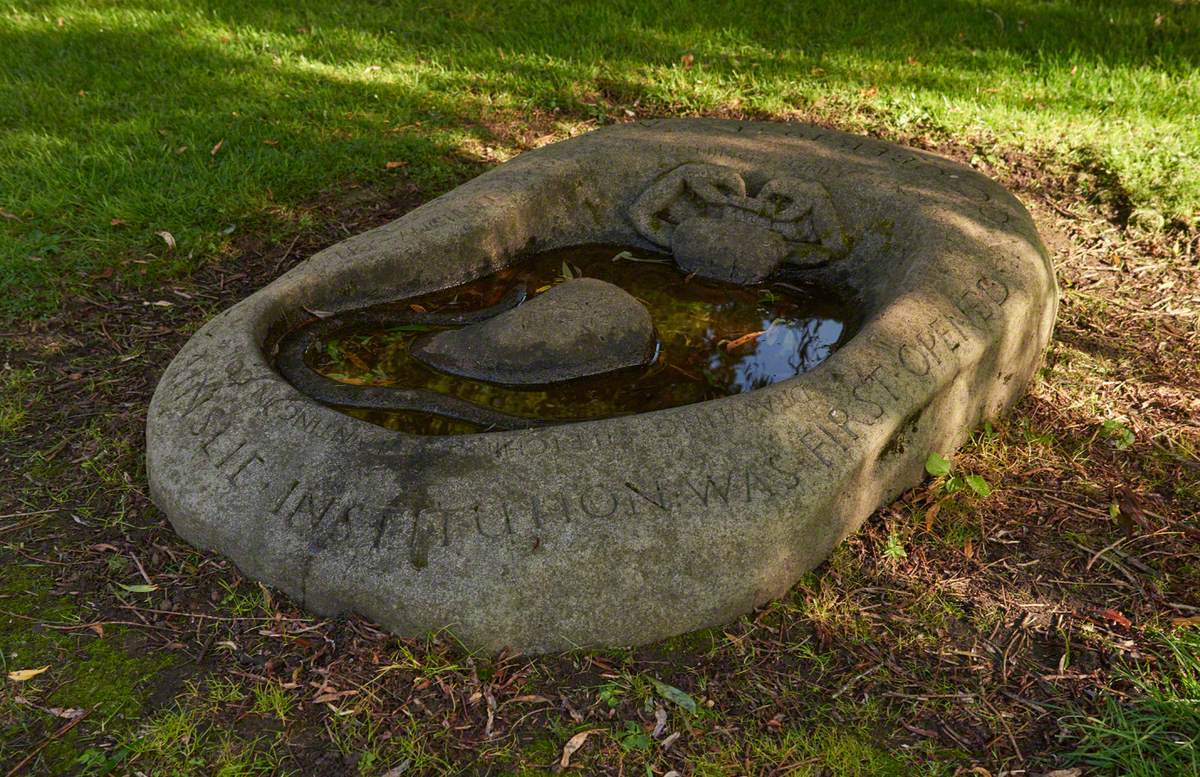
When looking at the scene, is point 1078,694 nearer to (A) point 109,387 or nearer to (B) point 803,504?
(B) point 803,504

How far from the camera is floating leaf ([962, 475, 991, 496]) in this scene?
308 centimetres

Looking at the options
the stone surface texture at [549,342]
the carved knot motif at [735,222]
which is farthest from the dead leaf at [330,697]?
the carved knot motif at [735,222]

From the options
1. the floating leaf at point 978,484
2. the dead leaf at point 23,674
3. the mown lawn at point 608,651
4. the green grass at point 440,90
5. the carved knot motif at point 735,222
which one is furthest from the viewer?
the green grass at point 440,90

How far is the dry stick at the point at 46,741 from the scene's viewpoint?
87.7 inches

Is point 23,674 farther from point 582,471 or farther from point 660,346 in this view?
point 660,346

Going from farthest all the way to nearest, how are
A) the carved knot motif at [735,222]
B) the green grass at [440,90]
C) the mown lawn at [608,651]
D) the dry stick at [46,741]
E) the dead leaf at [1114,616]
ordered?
the green grass at [440,90], the carved knot motif at [735,222], the dead leaf at [1114,616], the mown lawn at [608,651], the dry stick at [46,741]

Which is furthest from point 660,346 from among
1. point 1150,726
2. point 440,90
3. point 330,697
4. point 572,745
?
point 440,90

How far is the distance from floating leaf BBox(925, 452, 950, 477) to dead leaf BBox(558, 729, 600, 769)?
144 cm

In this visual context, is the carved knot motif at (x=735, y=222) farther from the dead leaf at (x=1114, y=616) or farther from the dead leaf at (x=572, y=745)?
the dead leaf at (x=572, y=745)

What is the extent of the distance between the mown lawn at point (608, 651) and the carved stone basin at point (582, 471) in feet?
0.46

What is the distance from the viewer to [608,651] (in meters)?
2.50

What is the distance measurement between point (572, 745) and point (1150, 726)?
1460 mm

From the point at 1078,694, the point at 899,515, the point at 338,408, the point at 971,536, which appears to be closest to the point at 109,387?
the point at 338,408

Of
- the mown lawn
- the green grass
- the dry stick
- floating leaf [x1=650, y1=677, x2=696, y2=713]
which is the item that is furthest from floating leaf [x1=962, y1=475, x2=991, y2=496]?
the dry stick
